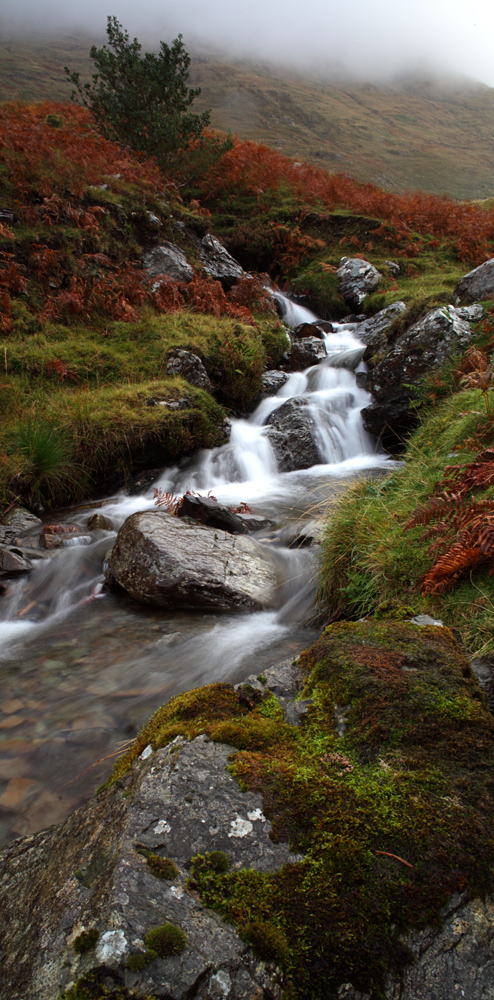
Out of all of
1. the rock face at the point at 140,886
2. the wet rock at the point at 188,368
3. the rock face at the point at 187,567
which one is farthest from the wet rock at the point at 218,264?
the rock face at the point at 140,886

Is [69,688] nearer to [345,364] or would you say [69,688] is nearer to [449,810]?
[449,810]

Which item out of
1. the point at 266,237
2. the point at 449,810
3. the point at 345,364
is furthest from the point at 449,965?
the point at 266,237

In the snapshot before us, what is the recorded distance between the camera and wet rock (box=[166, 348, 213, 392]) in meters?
9.66

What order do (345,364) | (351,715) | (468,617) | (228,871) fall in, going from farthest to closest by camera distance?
(345,364) → (468,617) → (351,715) → (228,871)

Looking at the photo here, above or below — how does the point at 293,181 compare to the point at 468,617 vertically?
above

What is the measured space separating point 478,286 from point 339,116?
232 feet

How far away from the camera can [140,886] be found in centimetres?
137

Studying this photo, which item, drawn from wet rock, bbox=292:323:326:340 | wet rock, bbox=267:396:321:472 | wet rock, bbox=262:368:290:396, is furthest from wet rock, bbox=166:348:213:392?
wet rock, bbox=292:323:326:340

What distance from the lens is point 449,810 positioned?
58.6 inches

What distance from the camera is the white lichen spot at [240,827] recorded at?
1.52 metres

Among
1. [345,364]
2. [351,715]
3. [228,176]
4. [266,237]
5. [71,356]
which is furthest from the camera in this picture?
[228,176]

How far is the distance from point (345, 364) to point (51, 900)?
38.6 ft

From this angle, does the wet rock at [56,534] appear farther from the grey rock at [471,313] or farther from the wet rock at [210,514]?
the grey rock at [471,313]

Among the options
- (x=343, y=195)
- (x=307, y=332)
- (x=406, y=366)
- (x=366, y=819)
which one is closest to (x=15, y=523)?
(x=366, y=819)
